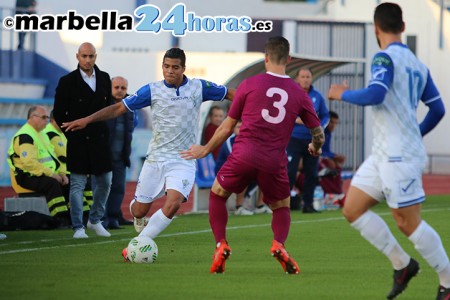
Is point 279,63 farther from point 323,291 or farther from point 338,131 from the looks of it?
point 338,131

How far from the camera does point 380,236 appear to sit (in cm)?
902

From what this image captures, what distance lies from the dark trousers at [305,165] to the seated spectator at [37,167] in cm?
390

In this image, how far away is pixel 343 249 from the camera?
13562mm

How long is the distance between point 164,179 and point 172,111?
66 centimetres

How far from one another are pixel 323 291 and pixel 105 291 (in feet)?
5.23

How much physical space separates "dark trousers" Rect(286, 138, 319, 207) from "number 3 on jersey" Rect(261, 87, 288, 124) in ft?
29.0

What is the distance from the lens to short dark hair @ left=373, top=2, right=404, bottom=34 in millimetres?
8914

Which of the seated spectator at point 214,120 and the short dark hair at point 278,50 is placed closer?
the short dark hair at point 278,50

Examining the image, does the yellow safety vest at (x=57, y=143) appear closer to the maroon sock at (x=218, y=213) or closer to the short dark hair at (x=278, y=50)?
the maroon sock at (x=218, y=213)

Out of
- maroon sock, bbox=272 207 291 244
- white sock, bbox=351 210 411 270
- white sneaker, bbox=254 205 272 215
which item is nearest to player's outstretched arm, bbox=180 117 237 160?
maroon sock, bbox=272 207 291 244

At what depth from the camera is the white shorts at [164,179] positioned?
1213 cm

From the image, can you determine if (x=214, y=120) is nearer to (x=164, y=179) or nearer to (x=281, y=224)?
(x=164, y=179)

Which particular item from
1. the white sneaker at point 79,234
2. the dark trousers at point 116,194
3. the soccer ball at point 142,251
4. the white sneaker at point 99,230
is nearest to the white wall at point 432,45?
the dark trousers at point 116,194

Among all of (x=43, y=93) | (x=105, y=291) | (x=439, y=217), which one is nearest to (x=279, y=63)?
(x=105, y=291)
